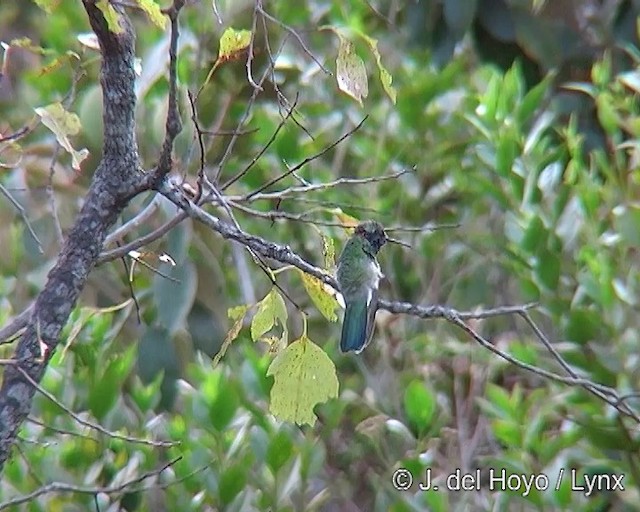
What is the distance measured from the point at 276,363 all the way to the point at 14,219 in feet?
4.91

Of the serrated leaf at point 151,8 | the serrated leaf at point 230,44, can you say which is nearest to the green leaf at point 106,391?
the serrated leaf at point 230,44

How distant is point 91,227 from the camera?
127 centimetres

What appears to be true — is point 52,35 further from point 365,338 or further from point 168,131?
point 168,131

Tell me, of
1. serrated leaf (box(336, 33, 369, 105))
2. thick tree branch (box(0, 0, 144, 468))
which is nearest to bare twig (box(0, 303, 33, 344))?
thick tree branch (box(0, 0, 144, 468))

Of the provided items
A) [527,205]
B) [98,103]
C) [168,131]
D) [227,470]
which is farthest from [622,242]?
[168,131]

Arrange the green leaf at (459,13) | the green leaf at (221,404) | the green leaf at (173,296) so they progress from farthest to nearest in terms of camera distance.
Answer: the green leaf at (459,13), the green leaf at (173,296), the green leaf at (221,404)

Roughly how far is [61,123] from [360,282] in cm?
75

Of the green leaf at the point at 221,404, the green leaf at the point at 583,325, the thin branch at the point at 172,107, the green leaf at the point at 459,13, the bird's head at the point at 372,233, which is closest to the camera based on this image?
the thin branch at the point at 172,107

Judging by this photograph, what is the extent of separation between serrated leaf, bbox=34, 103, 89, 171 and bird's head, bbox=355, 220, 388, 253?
1.80 ft

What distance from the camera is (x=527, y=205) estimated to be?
2.32m

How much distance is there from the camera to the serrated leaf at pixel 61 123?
4.08 feet

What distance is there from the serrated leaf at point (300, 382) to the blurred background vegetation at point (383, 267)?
0.29 metres

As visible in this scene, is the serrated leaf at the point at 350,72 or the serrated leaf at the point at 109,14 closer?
the serrated leaf at the point at 109,14

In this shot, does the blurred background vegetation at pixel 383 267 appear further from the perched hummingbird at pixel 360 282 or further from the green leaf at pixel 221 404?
the perched hummingbird at pixel 360 282
